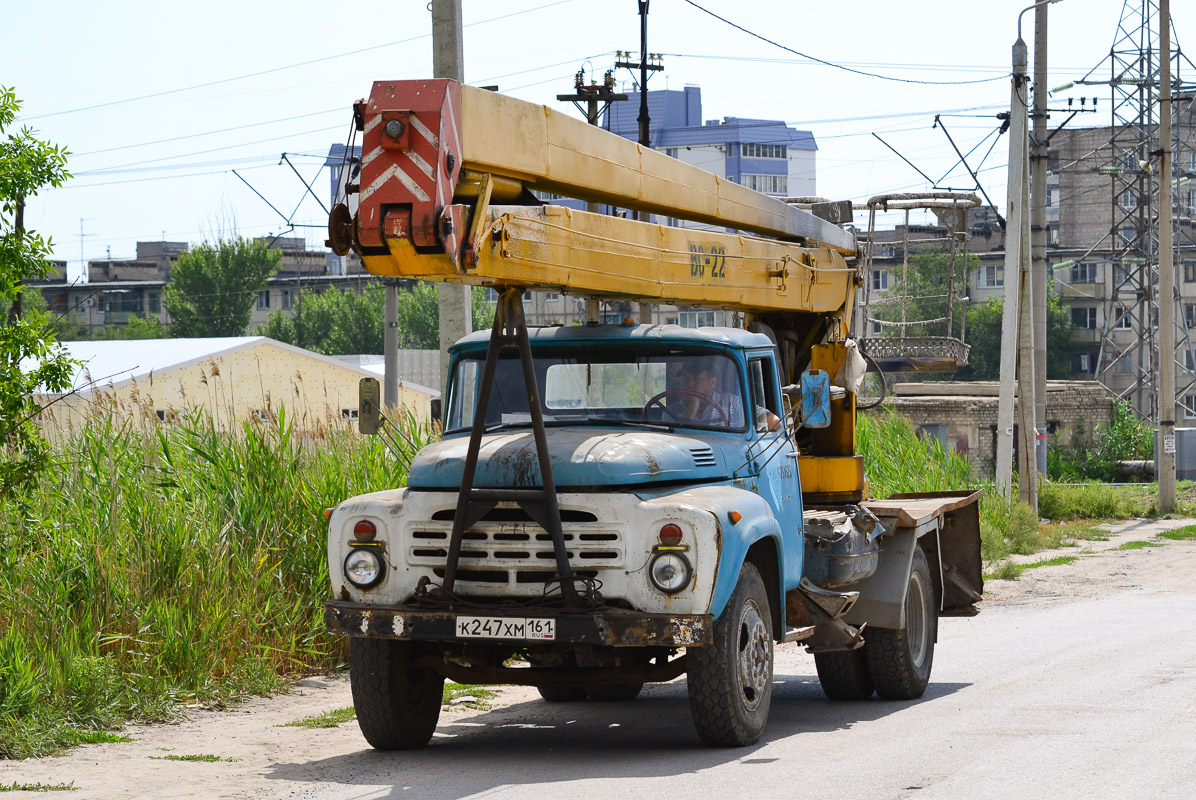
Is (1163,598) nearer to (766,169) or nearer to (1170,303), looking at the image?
(1170,303)

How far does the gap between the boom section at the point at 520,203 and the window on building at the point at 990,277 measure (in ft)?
300

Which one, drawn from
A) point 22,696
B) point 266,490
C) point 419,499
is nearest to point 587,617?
point 419,499

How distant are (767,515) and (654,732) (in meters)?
1.64

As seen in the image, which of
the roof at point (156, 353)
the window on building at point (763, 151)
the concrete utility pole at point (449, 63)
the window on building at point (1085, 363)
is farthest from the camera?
the window on building at point (763, 151)

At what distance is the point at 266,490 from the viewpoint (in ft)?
38.7

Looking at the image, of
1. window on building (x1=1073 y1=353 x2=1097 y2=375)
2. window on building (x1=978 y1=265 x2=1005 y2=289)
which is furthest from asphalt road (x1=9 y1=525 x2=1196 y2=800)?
window on building (x1=978 y1=265 x2=1005 y2=289)

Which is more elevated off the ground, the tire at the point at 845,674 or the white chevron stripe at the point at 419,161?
the white chevron stripe at the point at 419,161

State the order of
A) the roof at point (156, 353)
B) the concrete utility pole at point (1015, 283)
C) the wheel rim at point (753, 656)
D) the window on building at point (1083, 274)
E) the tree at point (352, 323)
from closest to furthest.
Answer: the wheel rim at point (753, 656) < the concrete utility pole at point (1015, 283) < the roof at point (156, 353) < the window on building at point (1083, 274) < the tree at point (352, 323)

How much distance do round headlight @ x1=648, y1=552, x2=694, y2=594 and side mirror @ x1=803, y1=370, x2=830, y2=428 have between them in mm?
2042

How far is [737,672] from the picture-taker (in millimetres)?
8023

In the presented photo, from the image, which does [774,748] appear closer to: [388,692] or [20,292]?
[388,692]

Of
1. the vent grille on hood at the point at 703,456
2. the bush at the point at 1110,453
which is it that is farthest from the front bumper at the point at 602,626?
the bush at the point at 1110,453

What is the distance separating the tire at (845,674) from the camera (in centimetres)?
1053

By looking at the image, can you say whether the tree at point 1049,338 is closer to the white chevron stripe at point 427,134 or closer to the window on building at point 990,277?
the window on building at point 990,277
